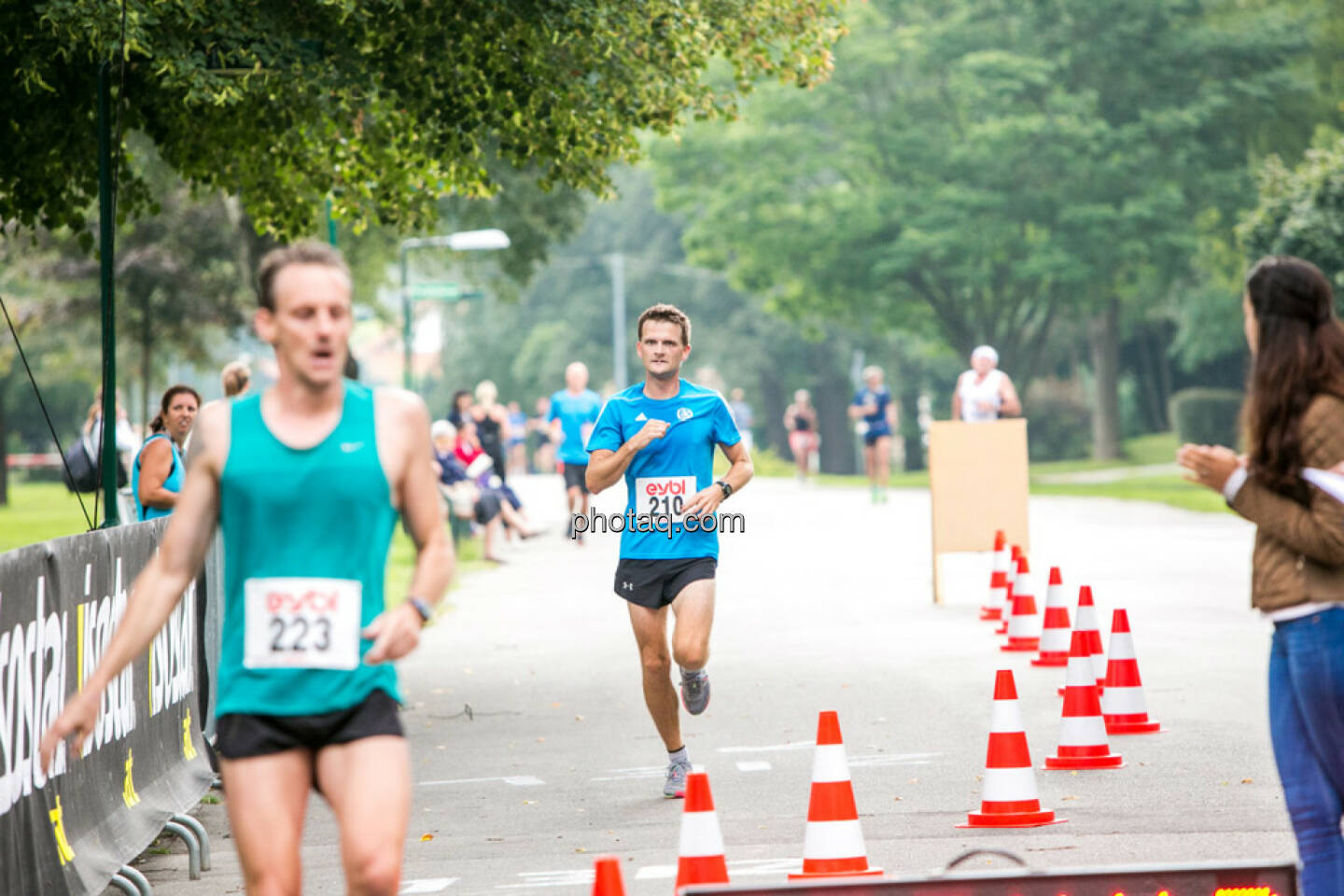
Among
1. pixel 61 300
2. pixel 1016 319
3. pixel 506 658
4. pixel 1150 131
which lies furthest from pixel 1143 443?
pixel 506 658

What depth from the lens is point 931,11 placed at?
48.9m

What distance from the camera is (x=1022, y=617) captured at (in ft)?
45.9

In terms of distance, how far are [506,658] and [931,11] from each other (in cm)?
3641

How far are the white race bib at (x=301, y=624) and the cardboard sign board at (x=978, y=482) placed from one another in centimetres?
1311

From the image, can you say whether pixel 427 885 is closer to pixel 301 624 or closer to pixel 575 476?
pixel 301 624

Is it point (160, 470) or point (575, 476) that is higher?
point (160, 470)

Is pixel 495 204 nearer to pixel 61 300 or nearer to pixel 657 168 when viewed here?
pixel 61 300

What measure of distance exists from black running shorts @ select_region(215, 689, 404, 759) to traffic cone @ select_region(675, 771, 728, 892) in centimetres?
175

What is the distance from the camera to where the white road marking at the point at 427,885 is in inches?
290

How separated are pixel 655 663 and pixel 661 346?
4.42ft

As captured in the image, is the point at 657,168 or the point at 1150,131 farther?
the point at 657,168

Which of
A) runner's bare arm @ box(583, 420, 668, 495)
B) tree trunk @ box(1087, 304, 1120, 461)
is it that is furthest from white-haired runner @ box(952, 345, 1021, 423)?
tree trunk @ box(1087, 304, 1120, 461)

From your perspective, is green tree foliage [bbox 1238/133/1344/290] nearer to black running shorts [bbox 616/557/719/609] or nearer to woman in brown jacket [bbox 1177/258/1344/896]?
black running shorts [bbox 616/557/719/609]

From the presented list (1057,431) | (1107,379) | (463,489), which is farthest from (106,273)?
(1057,431)
